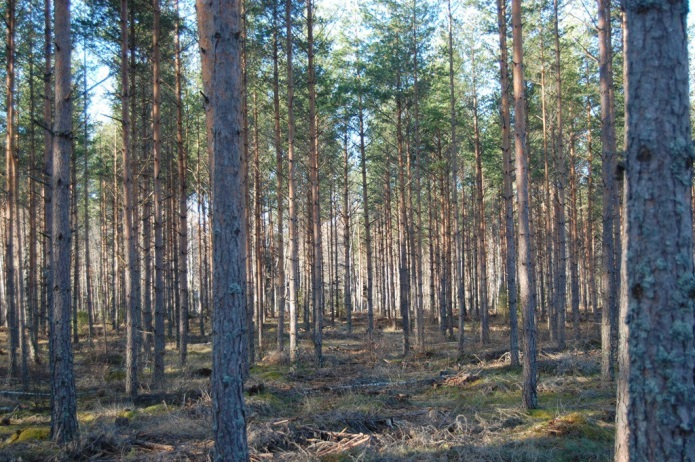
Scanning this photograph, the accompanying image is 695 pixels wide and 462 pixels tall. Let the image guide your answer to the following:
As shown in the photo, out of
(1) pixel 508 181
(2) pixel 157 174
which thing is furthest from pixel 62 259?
(1) pixel 508 181

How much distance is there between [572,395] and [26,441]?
9.61m

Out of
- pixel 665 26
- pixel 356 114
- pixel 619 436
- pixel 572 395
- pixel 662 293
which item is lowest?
pixel 572 395

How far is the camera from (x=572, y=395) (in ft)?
34.7

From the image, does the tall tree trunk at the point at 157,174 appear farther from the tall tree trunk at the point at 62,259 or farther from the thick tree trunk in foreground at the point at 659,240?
the thick tree trunk in foreground at the point at 659,240

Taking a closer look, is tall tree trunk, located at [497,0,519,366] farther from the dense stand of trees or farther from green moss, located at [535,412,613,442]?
green moss, located at [535,412,613,442]

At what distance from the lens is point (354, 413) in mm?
8867

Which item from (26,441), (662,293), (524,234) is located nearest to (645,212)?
(662,293)

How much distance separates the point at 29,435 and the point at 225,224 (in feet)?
16.9

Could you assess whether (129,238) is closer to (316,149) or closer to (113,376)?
(113,376)

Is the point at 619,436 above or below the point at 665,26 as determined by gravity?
below

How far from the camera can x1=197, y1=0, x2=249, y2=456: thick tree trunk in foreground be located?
537 cm

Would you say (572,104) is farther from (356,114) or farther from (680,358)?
(680,358)

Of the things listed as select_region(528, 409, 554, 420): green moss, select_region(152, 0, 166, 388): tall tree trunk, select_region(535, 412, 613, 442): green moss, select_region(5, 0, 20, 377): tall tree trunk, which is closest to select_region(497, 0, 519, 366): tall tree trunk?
select_region(528, 409, 554, 420): green moss

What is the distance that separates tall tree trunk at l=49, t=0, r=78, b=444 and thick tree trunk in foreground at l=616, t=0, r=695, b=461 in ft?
23.4
